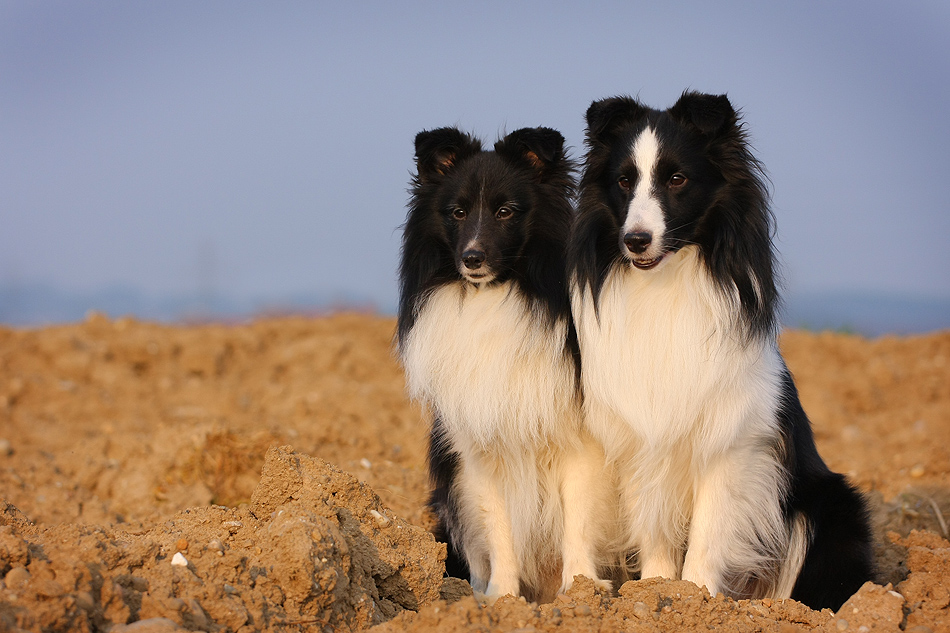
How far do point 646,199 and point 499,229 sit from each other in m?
0.90

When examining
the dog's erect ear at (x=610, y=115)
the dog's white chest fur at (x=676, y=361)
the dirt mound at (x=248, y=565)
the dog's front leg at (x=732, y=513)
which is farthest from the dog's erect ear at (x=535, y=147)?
the dirt mound at (x=248, y=565)

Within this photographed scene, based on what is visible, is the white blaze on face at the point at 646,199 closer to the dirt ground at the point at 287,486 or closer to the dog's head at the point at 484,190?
the dog's head at the point at 484,190

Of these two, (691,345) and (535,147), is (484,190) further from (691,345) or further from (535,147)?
(691,345)

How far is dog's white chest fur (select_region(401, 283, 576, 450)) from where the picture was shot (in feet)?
14.1

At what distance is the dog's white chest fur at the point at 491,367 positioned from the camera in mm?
4293

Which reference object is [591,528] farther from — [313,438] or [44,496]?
[44,496]

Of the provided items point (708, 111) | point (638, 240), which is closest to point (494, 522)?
point (638, 240)

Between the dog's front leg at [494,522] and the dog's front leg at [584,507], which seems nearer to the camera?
the dog's front leg at [584,507]

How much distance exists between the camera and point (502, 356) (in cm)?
434

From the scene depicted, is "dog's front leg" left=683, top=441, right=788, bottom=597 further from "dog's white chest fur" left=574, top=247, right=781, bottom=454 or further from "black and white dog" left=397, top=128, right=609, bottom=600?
"black and white dog" left=397, top=128, right=609, bottom=600

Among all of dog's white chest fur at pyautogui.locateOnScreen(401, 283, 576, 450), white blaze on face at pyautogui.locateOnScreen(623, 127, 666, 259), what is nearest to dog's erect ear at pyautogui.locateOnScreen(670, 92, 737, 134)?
white blaze on face at pyautogui.locateOnScreen(623, 127, 666, 259)

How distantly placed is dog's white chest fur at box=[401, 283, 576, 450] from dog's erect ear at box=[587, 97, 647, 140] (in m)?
0.96

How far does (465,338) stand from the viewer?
14.5 feet

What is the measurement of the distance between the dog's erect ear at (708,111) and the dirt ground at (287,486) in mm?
2202
